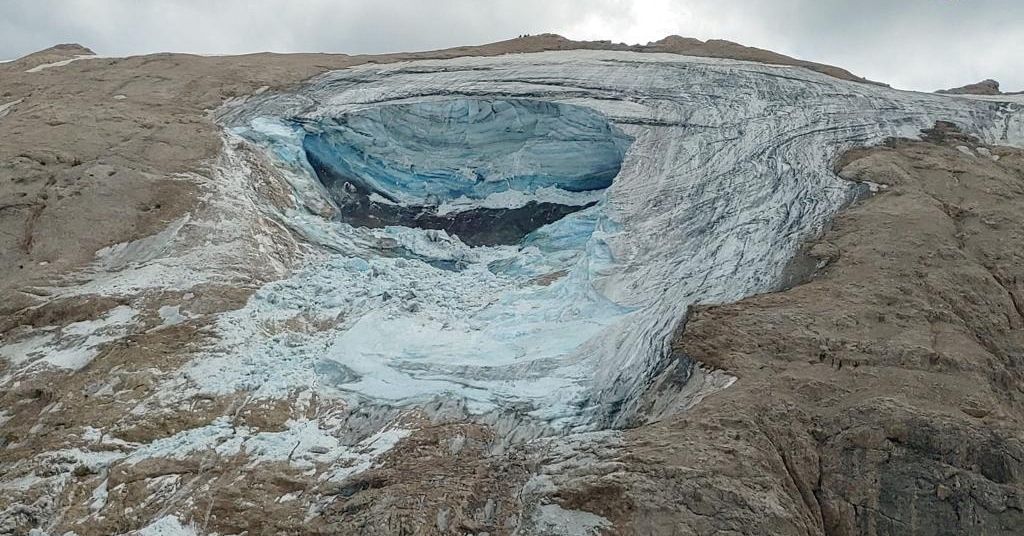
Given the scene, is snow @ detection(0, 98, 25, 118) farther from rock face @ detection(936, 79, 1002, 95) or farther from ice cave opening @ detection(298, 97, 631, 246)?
rock face @ detection(936, 79, 1002, 95)

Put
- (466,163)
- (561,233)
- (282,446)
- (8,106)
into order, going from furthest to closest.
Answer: (8,106)
(466,163)
(561,233)
(282,446)

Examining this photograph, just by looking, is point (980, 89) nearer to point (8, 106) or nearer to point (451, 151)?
point (451, 151)

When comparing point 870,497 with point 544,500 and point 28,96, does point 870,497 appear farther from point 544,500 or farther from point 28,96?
point 28,96

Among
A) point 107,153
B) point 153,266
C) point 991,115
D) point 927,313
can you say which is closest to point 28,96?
point 107,153

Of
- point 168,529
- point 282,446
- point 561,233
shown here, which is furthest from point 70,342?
point 561,233

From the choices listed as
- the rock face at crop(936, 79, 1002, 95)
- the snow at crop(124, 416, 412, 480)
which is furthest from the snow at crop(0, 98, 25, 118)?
the rock face at crop(936, 79, 1002, 95)

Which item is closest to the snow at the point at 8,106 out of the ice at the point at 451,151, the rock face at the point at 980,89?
the ice at the point at 451,151
